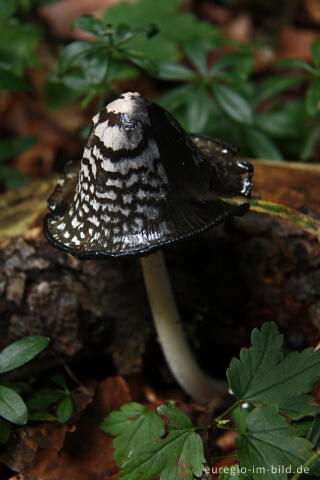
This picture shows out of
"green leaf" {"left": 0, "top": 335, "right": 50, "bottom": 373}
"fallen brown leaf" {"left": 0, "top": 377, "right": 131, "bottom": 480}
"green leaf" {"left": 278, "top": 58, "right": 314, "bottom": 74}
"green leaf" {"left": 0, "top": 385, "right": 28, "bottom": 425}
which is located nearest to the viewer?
"green leaf" {"left": 0, "top": 385, "right": 28, "bottom": 425}

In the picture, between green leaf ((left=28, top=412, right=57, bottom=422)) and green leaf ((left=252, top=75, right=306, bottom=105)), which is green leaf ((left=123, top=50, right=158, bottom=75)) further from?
green leaf ((left=28, top=412, right=57, bottom=422))

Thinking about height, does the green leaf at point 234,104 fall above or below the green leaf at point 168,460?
above

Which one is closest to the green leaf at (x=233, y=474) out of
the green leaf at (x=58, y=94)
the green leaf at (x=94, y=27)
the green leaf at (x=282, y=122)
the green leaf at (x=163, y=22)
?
the green leaf at (x=94, y=27)

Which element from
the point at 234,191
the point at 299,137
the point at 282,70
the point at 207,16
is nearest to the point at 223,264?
Result: the point at 234,191

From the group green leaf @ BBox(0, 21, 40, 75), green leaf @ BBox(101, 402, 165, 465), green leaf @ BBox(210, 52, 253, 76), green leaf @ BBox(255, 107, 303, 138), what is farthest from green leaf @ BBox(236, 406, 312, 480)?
green leaf @ BBox(0, 21, 40, 75)

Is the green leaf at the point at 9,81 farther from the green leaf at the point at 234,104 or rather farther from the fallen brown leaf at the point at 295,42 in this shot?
the fallen brown leaf at the point at 295,42

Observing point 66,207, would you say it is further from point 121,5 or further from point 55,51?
point 55,51
